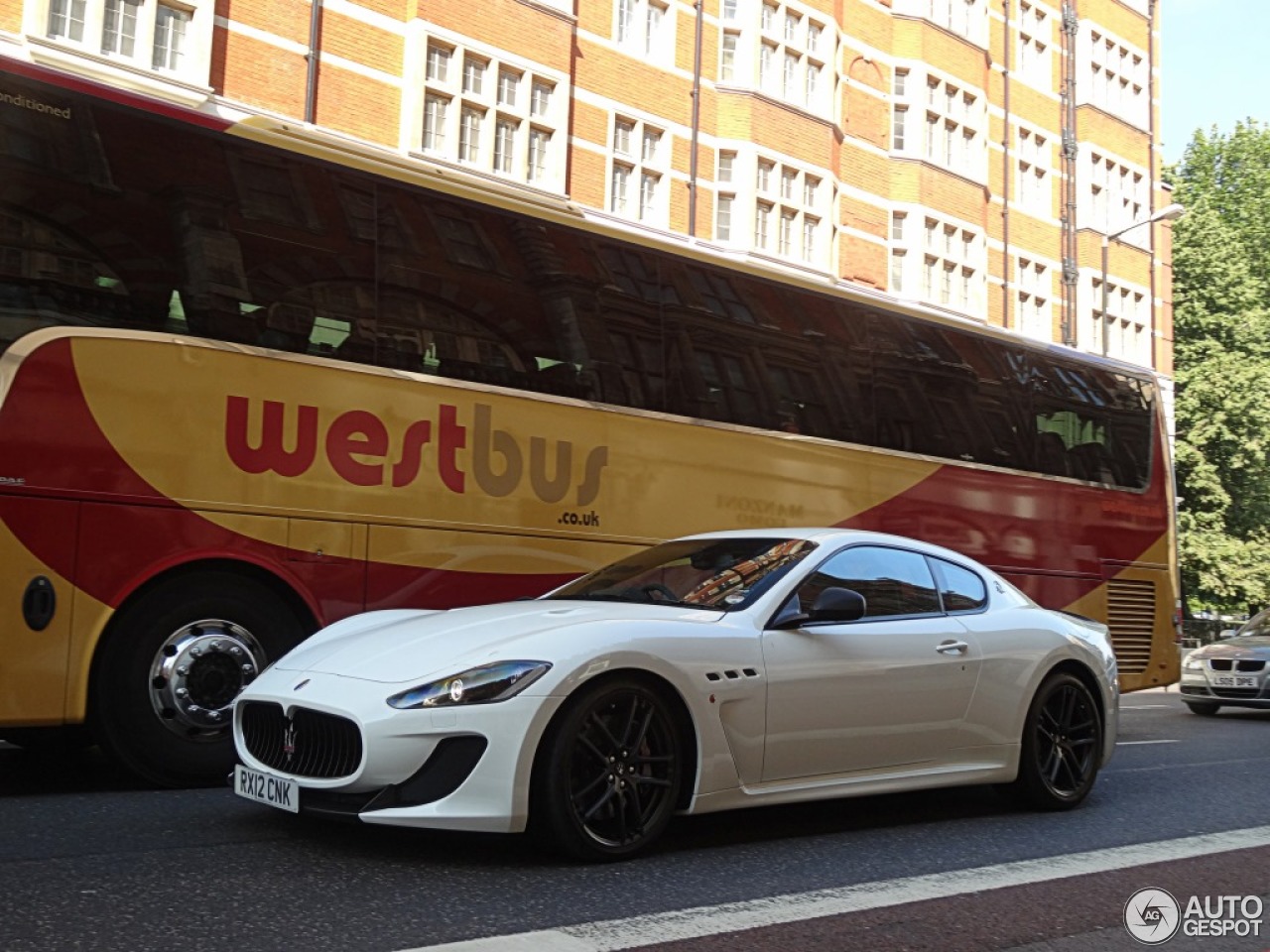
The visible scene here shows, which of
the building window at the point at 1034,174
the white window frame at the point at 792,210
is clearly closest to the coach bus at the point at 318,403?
the white window frame at the point at 792,210

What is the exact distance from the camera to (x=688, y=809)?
17.6 ft

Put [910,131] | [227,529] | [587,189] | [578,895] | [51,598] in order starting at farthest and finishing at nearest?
1. [910,131]
2. [587,189]
3. [227,529]
4. [51,598]
5. [578,895]

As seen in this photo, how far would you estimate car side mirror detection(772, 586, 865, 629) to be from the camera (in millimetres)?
5762

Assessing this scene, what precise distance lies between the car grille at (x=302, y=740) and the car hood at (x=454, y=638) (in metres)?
0.22

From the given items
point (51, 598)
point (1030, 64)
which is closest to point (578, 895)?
point (51, 598)

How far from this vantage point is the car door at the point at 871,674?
5.73m

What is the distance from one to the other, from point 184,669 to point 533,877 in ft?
9.27

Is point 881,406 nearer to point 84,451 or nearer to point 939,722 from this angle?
point 939,722

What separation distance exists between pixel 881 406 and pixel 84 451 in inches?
252

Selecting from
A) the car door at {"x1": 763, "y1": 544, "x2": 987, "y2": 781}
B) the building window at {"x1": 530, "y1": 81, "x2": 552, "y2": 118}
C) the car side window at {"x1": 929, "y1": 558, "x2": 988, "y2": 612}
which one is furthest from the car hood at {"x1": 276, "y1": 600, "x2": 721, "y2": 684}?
the building window at {"x1": 530, "y1": 81, "x2": 552, "y2": 118}

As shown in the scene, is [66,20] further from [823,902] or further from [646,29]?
[823,902]

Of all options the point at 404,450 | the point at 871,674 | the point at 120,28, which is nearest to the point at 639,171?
the point at 120,28

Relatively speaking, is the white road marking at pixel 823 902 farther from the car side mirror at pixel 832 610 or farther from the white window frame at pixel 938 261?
the white window frame at pixel 938 261

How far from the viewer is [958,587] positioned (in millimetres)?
6898
